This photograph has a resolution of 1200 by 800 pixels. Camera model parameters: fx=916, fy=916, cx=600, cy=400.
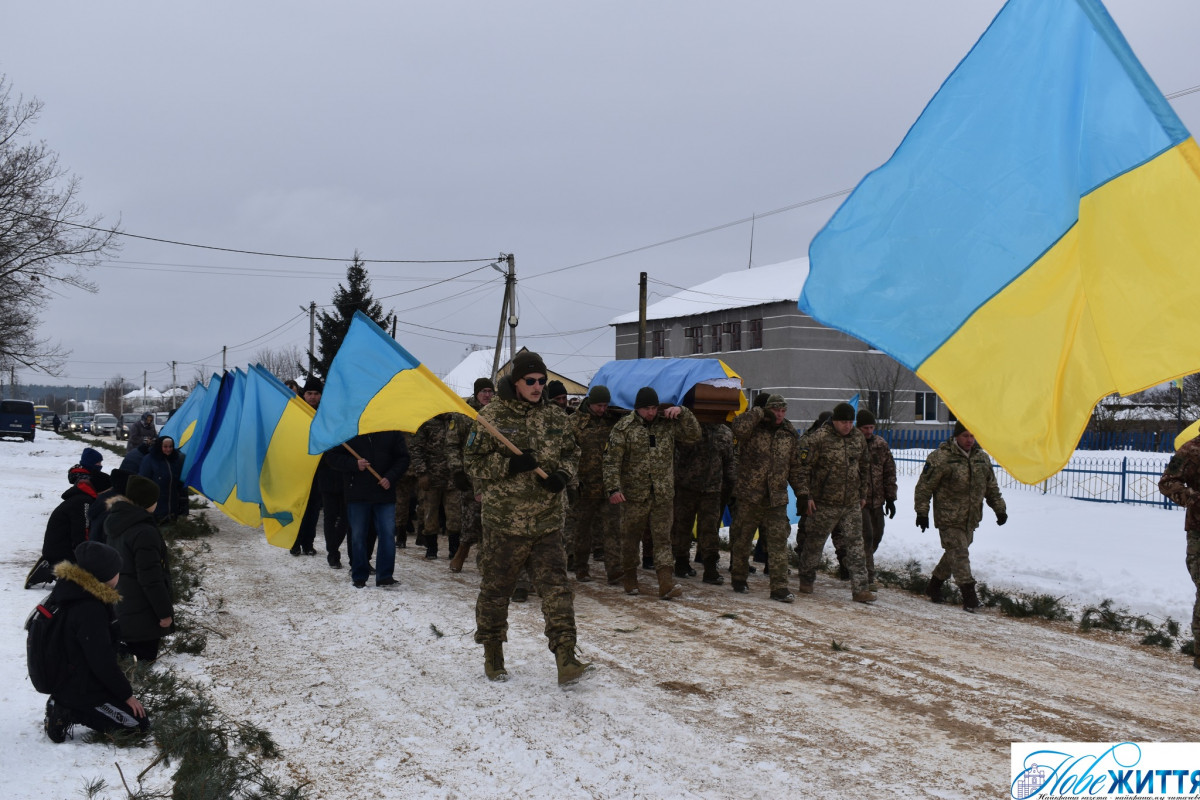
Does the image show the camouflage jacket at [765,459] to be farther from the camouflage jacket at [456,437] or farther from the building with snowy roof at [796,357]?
the building with snowy roof at [796,357]

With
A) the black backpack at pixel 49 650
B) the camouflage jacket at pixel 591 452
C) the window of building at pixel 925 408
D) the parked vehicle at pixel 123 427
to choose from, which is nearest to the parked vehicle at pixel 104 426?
the parked vehicle at pixel 123 427

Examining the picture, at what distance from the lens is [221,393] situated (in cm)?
1390

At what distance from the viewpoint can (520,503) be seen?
20.4 feet

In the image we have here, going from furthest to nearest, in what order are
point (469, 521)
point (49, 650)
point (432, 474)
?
point (432, 474) < point (469, 521) < point (49, 650)

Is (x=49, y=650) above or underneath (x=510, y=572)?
underneath

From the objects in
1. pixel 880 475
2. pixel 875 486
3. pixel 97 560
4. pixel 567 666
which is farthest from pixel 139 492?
pixel 880 475

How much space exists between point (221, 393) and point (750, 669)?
10.2 meters

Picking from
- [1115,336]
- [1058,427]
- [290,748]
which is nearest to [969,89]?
[1115,336]

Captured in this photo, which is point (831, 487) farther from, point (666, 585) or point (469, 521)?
point (469, 521)

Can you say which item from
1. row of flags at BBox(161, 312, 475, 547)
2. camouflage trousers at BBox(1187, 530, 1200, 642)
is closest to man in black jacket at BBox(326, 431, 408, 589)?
row of flags at BBox(161, 312, 475, 547)

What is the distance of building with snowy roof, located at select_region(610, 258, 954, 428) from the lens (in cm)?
4709

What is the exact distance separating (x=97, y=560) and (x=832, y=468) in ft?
24.3

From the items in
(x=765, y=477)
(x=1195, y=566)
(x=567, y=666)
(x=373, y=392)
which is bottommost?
(x=567, y=666)

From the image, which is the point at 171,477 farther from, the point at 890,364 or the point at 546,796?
the point at 890,364
